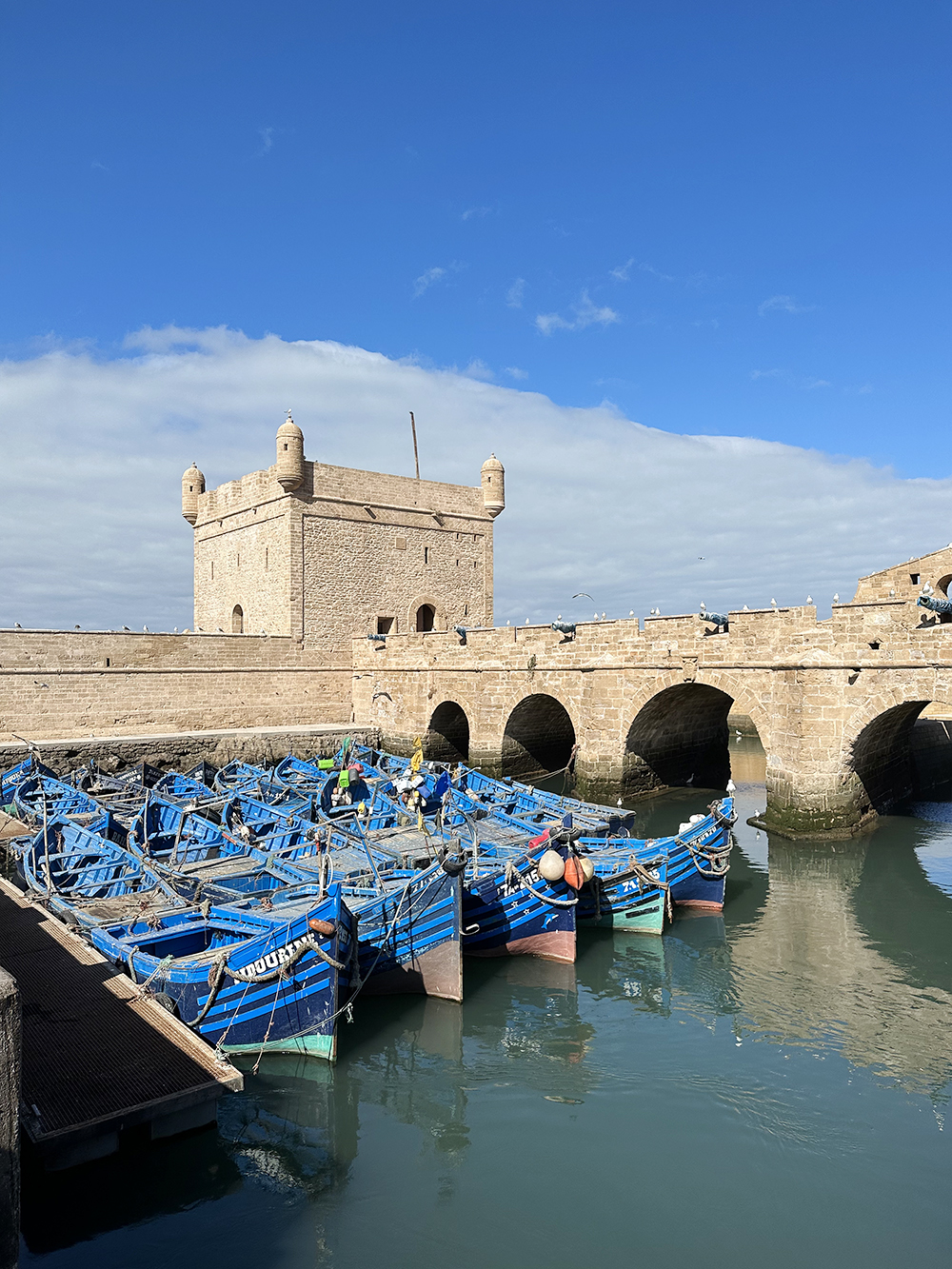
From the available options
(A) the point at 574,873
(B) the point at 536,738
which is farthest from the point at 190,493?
(A) the point at 574,873

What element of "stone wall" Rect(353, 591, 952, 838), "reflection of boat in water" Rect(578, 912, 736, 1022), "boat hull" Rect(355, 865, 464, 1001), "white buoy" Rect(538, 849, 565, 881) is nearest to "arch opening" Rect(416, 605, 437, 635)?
"stone wall" Rect(353, 591, 952, 838)

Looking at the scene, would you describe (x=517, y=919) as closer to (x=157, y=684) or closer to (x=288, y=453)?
(x=157, y=684)

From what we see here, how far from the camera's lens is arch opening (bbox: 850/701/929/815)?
16.7m

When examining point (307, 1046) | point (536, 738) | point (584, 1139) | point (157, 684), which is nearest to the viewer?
point (584, 1139)

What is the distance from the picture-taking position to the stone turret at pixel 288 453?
91.4 feet

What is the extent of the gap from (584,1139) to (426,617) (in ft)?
88.5

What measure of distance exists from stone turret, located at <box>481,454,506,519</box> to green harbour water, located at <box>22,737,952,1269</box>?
79.9 feet

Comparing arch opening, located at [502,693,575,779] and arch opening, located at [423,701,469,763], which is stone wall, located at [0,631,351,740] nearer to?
arch opening, located at [423,701,469,763]

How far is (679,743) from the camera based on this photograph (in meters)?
22.3

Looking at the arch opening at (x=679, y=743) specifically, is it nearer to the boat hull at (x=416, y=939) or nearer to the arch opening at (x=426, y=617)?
the boat hull at (x=416, y=939)

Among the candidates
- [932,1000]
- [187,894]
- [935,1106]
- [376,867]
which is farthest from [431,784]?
[935,1106]

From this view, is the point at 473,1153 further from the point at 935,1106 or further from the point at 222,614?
the point at 222,614

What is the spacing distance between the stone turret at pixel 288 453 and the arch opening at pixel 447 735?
9.38 m

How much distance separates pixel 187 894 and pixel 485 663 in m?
14.1
